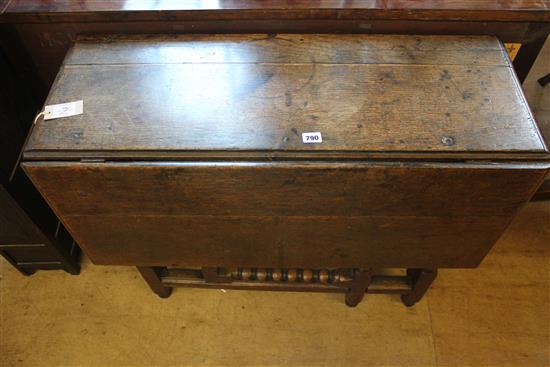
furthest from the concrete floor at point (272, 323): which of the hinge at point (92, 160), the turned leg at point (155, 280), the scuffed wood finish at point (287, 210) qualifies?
the hinge at point (92, 160)

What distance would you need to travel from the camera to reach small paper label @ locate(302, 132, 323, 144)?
2.74 feet

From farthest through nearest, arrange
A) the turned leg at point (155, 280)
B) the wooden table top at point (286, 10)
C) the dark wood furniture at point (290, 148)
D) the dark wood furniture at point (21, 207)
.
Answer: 1. the turned leg at point (155, 280)
2. the dark wood furniture at point (21, 207)
3. the wooden table top at point (286, 10)
4. the dark wood furniture at point (290, 148)

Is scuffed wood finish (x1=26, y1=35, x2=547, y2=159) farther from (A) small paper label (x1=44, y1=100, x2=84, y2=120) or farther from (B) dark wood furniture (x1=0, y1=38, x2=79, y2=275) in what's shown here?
(B) dark wood furniture (x1=0, y1=38, x2=79, y2=275)

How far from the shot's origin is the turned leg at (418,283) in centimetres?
125

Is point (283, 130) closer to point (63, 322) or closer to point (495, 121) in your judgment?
point (495, 121)

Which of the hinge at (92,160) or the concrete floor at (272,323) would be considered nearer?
the hinge at (92,160)

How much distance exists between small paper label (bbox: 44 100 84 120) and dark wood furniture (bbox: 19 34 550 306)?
0.05 feet

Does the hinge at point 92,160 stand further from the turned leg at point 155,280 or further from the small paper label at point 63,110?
the turned leg at point 155,280

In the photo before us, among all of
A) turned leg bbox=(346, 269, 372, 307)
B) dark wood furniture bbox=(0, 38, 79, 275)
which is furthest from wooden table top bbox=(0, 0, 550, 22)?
turned leg bbox=(346, 269, 372, 307)

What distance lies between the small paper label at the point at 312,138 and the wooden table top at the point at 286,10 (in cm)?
34

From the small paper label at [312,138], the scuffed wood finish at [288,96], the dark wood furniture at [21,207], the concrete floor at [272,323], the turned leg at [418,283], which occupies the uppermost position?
the scuffed wood finish at [288,96]

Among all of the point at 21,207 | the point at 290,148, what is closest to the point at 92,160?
the point at 290,148

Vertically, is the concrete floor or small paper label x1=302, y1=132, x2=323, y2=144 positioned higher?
small paper label x1=302, y1=132, x2=323, y2=144

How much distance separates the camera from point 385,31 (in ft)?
3.38
